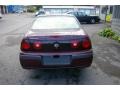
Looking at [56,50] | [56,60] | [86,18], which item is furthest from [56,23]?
[86,18]

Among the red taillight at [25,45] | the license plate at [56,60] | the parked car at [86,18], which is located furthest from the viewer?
the parked car at [86,18]

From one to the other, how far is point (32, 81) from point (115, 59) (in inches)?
112

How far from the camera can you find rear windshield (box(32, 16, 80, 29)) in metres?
5.10

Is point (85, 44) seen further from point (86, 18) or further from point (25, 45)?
point (86, 18)

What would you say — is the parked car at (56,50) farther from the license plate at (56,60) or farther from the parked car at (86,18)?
the parked car at (86,18)

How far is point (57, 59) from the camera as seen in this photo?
4.32m

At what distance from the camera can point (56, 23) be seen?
525 cm

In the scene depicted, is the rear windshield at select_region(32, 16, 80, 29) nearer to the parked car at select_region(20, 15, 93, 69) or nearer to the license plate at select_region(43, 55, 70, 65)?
the parked car at select_region(20, 15, 93, 69)

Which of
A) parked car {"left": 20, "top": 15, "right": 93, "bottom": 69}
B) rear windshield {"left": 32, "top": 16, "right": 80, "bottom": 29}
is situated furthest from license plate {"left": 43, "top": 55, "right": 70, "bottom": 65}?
rear windshield {"left": 32, "top": 16, "right": 80, "bottom": 29}

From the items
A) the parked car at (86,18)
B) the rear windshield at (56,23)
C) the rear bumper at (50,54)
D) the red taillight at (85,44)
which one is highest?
the rear windshield at (56,23)

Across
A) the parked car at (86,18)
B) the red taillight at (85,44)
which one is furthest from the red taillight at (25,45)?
the parked car at (86,18)

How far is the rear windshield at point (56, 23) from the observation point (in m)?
5.10
